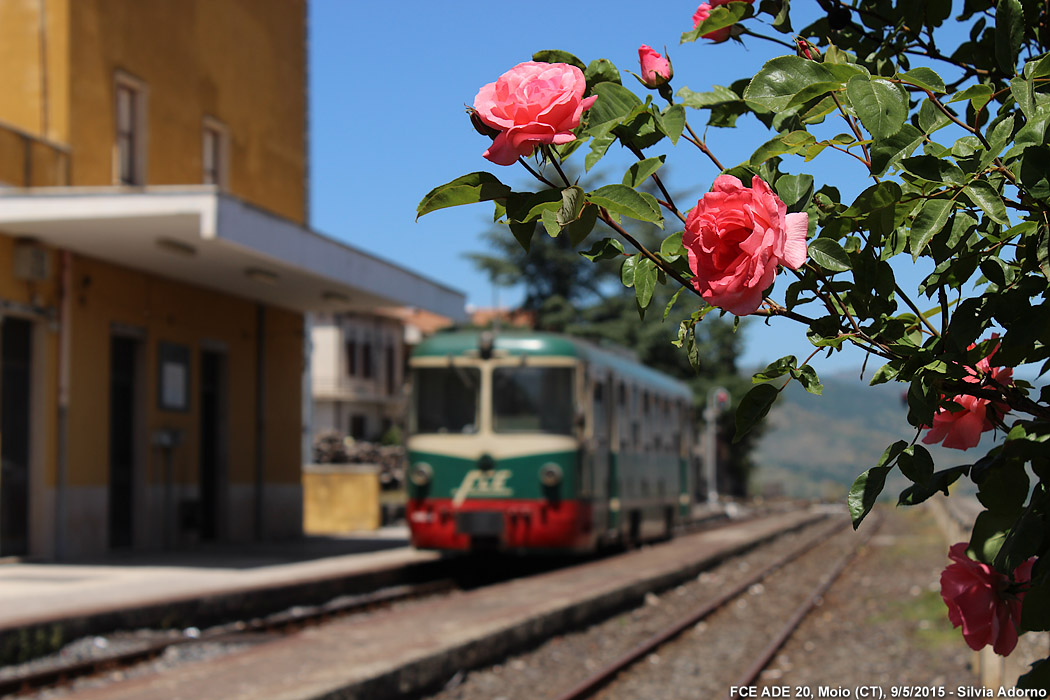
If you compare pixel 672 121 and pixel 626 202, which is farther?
pixel 672 121

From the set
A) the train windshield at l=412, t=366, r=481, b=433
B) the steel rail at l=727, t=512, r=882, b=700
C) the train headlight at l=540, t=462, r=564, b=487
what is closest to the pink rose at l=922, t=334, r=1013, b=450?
the steel rail at l=727, t=512, r=882, b=700

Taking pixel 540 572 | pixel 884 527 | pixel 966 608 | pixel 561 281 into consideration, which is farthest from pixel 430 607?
pixel 561 281

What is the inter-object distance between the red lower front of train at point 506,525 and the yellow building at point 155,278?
4.51 m

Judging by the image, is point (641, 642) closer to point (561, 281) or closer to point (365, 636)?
point (365, 636)

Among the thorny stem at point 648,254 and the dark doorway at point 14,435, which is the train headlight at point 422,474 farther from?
the thorny stem at point 648,254

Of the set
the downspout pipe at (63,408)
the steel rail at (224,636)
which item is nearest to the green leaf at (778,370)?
the steel rail at (224,636)

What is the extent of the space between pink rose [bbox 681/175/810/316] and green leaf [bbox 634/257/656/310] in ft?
0.60

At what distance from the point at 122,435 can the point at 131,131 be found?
4.55 meters

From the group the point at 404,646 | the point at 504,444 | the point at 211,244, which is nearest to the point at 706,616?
the point at 504,444

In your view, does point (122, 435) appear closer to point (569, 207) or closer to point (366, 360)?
point (569, 207)

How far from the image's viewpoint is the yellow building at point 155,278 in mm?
15773

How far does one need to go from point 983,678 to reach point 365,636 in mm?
4645

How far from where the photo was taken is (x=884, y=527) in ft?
117

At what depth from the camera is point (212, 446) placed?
21.0 meters
